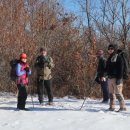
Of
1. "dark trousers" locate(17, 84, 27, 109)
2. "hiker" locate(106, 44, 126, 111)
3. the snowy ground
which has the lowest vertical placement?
the snowy ground

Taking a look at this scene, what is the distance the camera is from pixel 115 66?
402 inches

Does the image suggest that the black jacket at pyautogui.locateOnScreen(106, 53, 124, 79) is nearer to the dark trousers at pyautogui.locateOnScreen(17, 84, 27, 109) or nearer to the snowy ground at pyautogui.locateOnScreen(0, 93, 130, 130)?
the snowy ground at pyautogui.locateOnScreen(0, 93, 130, 130)

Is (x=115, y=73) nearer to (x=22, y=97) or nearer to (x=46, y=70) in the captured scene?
(x=46, y=70)

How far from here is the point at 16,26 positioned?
1995cm

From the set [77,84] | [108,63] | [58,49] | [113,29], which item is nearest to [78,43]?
[58,49]

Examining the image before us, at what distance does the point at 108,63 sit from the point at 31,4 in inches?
474

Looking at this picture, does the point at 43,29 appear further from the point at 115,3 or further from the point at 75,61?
the point at 115,3

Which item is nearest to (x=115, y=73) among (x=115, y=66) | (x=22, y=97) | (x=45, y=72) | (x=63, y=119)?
(x=115, y=66)

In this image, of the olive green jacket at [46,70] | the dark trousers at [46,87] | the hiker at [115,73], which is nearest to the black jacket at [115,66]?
the hiker at [115,73]

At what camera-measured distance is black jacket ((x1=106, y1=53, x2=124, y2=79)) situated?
10.1 meters

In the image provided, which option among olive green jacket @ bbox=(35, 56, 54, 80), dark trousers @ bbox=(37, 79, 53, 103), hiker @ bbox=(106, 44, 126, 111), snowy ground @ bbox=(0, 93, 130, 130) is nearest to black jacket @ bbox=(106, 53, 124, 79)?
hiker @ bbox=(106, 44, 126, 111)

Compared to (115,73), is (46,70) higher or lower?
higher

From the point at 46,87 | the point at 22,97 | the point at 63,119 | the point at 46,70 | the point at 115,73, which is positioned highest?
the point at 46,70

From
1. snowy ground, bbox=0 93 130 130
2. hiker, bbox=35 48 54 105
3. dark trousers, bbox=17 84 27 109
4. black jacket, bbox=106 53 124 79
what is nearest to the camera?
snowy ground, bbox=0 93 130 130
